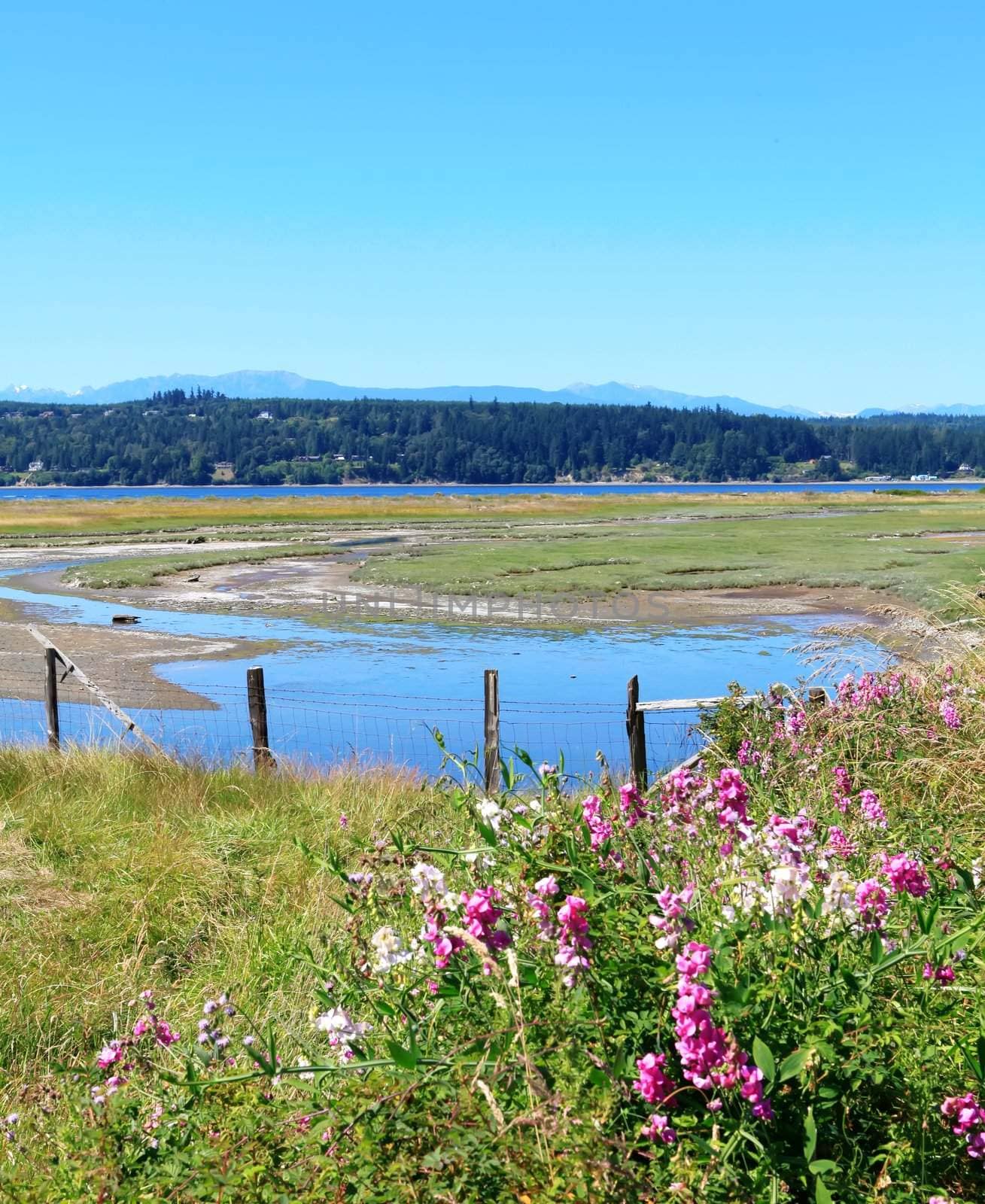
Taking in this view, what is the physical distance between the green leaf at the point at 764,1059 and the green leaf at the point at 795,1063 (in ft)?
0.08

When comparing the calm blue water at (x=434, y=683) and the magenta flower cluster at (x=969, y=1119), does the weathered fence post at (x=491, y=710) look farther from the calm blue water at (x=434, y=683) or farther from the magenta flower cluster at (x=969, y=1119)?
the magenta flower cluster at (x=969, y=1119)

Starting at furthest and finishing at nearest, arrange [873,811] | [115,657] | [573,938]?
[115,657]
[873,811]
[573,938]

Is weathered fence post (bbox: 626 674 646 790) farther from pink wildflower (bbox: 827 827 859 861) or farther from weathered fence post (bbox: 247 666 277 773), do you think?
pink wildflower (bbox: 827 827 859 861)

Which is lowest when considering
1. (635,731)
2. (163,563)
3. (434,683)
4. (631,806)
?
(434,683)

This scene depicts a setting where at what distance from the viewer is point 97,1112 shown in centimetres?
338

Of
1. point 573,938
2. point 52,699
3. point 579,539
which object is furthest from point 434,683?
point 579,539

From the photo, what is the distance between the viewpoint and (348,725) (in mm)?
18031

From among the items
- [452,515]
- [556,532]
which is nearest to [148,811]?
[556,532]

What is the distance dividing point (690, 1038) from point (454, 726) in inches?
599

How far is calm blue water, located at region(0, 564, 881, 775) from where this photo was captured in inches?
633

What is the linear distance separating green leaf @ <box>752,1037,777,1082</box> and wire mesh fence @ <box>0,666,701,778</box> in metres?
9.92

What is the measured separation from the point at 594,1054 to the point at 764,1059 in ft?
1.57

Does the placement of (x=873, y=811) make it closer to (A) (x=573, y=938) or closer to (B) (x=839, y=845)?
(B) (x=839, y=845)

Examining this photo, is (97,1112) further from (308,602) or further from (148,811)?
(308,602)
